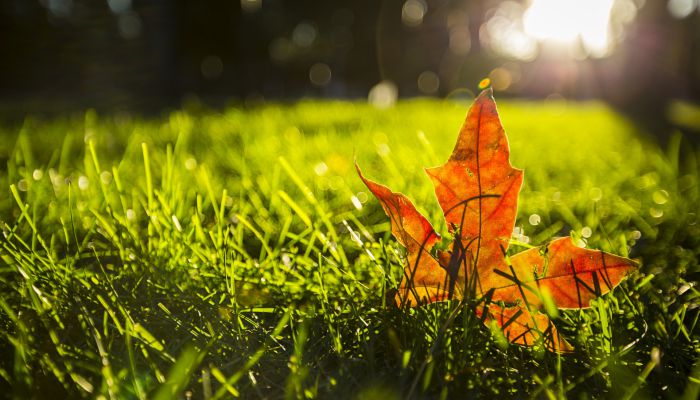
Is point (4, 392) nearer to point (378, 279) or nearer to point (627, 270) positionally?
point (378, 279)

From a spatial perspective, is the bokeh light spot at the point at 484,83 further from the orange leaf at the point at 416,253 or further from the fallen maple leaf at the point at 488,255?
the orange leaf at the point at 416,253

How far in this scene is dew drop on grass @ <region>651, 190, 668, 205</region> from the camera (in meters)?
1.78

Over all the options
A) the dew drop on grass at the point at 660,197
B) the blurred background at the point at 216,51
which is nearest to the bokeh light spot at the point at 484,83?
the dew drop on grass at the point at 660,197

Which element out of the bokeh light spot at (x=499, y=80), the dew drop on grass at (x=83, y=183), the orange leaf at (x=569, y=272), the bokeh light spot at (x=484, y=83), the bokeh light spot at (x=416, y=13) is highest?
the bokeh light spot at (x=416, y=13)

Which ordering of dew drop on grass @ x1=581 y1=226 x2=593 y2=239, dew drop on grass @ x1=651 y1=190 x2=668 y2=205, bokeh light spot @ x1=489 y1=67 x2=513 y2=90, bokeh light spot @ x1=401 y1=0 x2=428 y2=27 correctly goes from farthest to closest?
bokeh light spot @ x1=401 y1=0 x2=428 y2=27
bokeh light spot @ x1=489 y1=67 x2=513 y2=90
dew drop on grass @ x1=651 y1=190 x2=668 y2=205
dew drop on grass @ x1=581 y1=226 x2=593 y2=239

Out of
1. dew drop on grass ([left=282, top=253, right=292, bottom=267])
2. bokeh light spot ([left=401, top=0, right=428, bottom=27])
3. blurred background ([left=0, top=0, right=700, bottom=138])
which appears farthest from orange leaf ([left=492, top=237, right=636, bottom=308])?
bokeh light spot ([left=401, top=0, right=428, bottom=27])

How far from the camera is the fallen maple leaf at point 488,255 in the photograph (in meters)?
0.71

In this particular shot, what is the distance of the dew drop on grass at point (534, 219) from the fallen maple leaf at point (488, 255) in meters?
0.62

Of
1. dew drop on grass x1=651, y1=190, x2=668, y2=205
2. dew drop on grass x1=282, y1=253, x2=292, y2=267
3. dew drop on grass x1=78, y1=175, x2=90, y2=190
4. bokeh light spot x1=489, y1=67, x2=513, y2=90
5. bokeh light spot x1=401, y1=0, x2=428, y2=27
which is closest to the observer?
dew drop on grass x1=282, y1=253, x2=292, y2=267

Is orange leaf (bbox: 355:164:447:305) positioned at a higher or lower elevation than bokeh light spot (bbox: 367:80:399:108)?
higher

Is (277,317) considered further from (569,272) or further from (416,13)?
(416,13)

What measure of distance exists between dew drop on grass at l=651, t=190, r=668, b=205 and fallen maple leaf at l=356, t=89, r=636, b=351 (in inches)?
47.6

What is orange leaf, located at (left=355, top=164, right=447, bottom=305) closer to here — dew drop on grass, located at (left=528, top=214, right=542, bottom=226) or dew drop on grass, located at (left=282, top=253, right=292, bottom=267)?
dew drop on grass, located at (left=282, top=253, right=292, bottom=267)

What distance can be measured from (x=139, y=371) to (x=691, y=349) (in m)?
0.75
